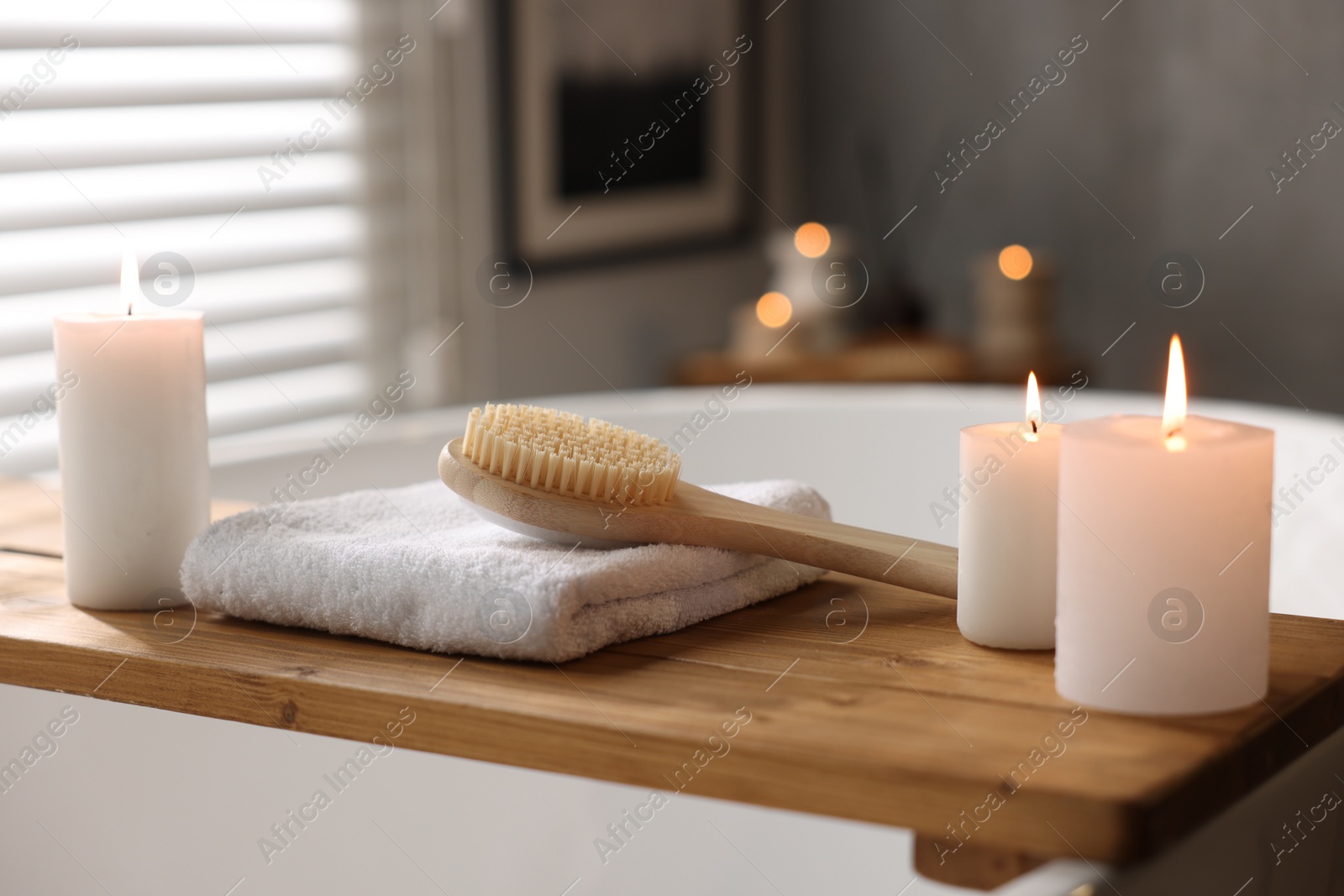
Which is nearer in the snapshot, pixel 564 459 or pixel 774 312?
pixel 564 459

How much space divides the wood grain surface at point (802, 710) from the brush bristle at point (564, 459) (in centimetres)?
7

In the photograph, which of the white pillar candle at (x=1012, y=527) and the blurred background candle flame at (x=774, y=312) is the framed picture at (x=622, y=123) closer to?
the blurred background candle flame at (x=774, y=312)

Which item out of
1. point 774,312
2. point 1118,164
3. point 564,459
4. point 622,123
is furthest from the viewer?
point 1118,164

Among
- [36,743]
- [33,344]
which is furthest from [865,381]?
[36,743]

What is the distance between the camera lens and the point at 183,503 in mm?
655

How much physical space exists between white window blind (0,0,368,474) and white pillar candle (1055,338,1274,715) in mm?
1313

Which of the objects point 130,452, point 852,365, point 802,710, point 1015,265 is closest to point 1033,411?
point 802,710

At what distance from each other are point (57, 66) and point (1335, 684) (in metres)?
1.58

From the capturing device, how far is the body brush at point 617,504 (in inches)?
22.9

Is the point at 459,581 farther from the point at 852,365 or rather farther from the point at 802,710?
the point at 852,365

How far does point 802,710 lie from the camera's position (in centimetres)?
49

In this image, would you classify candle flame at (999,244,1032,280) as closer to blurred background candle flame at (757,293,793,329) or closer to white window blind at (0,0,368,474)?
blurred background candle flame at (757,293,793,329)

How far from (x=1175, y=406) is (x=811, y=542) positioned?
0.17 m

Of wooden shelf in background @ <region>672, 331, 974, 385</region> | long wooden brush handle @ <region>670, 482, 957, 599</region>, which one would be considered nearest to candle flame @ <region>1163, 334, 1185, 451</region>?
long wooden brush handle @ <region>670, 482, 957, 599</region>
